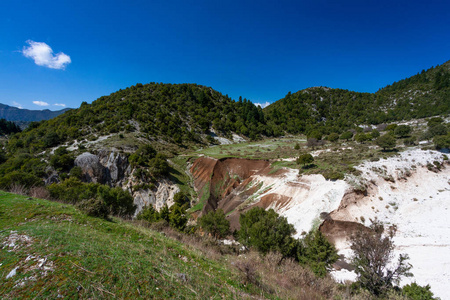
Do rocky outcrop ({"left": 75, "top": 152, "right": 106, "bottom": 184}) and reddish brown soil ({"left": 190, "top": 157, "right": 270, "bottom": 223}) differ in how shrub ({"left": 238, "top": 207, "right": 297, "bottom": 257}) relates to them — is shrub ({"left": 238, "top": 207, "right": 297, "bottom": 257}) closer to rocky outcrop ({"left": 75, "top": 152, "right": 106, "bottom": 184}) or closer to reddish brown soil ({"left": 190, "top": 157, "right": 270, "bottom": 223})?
reddish brown soil ({"left": 190, "top": 157, "right": 270, "bottom": 223})

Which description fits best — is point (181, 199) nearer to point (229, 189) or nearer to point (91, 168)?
point (229, 189)

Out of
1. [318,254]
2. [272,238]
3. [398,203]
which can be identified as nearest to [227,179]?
[272,238]

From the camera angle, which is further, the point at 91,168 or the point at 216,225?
the point at 91,168

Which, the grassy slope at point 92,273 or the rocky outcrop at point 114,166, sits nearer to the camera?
the grassy slope at point 92,273

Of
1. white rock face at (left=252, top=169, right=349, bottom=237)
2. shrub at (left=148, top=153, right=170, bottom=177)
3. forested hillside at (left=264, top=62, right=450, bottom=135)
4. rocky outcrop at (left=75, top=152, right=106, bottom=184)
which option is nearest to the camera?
white rock face at (left=252, top=169, right=349, bottom=237)

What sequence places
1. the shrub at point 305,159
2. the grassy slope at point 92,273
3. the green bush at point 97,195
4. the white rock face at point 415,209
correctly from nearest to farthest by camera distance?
the grassy slope at point 92,273, the white rock face at point 415,209, the green bush at point 97,195, the shrub at point 305,159

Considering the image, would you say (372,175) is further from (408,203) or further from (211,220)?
(211,220)

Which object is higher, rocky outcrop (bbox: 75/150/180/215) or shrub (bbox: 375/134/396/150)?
shrub (bbox: 375/134/396/150)

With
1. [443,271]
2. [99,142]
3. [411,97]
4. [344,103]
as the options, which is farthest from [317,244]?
[344,103]

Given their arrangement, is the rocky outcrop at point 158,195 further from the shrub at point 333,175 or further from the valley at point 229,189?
the shrub at point 333,175

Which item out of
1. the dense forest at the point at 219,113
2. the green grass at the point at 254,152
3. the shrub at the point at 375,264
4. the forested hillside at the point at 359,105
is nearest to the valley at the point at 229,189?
the dense forest at the point at 219,113

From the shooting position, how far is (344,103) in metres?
120

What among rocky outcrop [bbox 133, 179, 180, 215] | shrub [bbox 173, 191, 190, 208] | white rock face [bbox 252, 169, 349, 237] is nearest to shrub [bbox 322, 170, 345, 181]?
white rock face [bbox 252, 169, 349, 237]

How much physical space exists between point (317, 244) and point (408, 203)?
57.6 feet
